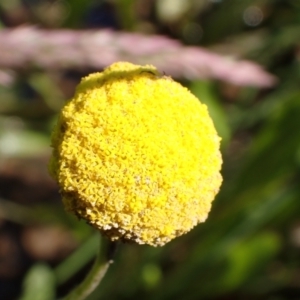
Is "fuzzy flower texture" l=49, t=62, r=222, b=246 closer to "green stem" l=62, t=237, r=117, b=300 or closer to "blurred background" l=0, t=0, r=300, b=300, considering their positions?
"green stem" l=62, t=237, r=117, b=300

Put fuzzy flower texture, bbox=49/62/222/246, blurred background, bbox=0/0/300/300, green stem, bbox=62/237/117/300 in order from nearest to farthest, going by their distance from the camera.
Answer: fuzzy flower texture, bbox=49/62/222/246 → green stem, bbox=62/237/117/300 → blurred background, bbox=0/0/300/300

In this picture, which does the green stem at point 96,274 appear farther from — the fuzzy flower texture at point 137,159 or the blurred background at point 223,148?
the blurred background at point 223,148

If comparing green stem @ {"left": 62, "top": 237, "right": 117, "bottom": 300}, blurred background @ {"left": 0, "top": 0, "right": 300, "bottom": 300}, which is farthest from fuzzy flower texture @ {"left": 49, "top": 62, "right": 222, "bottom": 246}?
blurred background @ {"left": 0, "top": 0, "right": 300, "bottom": 300}

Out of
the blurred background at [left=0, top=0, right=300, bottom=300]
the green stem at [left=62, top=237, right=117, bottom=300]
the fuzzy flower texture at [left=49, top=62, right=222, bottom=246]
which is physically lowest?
the green stem at [left=62, top=237, right=117, bottom=300]

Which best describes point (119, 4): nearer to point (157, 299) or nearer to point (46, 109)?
point (46, 109)

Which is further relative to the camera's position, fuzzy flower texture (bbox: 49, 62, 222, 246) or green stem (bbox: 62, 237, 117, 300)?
green stem (bbox: 62, 237, 117, 300)

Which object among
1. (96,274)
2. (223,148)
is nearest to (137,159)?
(96,274)
